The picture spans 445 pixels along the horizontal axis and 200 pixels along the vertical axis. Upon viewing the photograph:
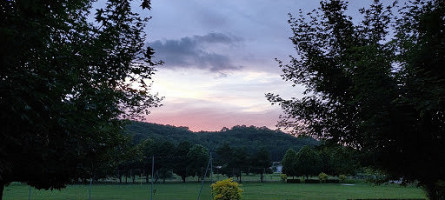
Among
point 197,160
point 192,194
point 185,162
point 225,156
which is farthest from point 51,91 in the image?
point 225,156

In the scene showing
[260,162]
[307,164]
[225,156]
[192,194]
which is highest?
[225,156]

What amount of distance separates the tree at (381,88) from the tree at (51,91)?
8.18m

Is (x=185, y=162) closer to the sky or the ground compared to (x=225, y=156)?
closer to the ground

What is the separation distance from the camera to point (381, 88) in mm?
13273

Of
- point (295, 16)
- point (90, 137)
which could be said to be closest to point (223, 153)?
point (295, 16)

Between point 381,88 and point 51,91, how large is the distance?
36.7 feet

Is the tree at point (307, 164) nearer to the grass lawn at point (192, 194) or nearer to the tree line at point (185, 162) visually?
the tree line at point (185, 162)

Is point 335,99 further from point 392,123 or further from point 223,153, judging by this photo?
point 223,153

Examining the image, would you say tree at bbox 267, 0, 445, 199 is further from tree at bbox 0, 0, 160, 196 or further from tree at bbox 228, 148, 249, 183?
tree at bbox 228, 148, 249, 183

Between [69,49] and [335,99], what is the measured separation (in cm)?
1231

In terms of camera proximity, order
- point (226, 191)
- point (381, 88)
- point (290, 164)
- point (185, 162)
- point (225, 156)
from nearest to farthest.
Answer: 1. point (381, 88)
2. point (226, 191)
3. point (185, 162)
4. point (290, 164)
5. point (225, 156)

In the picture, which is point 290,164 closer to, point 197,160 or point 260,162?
point 260,162

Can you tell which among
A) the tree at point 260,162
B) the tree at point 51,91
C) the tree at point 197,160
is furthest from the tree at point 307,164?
the tree at point 51,91

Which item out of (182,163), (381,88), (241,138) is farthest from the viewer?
(241,138)
